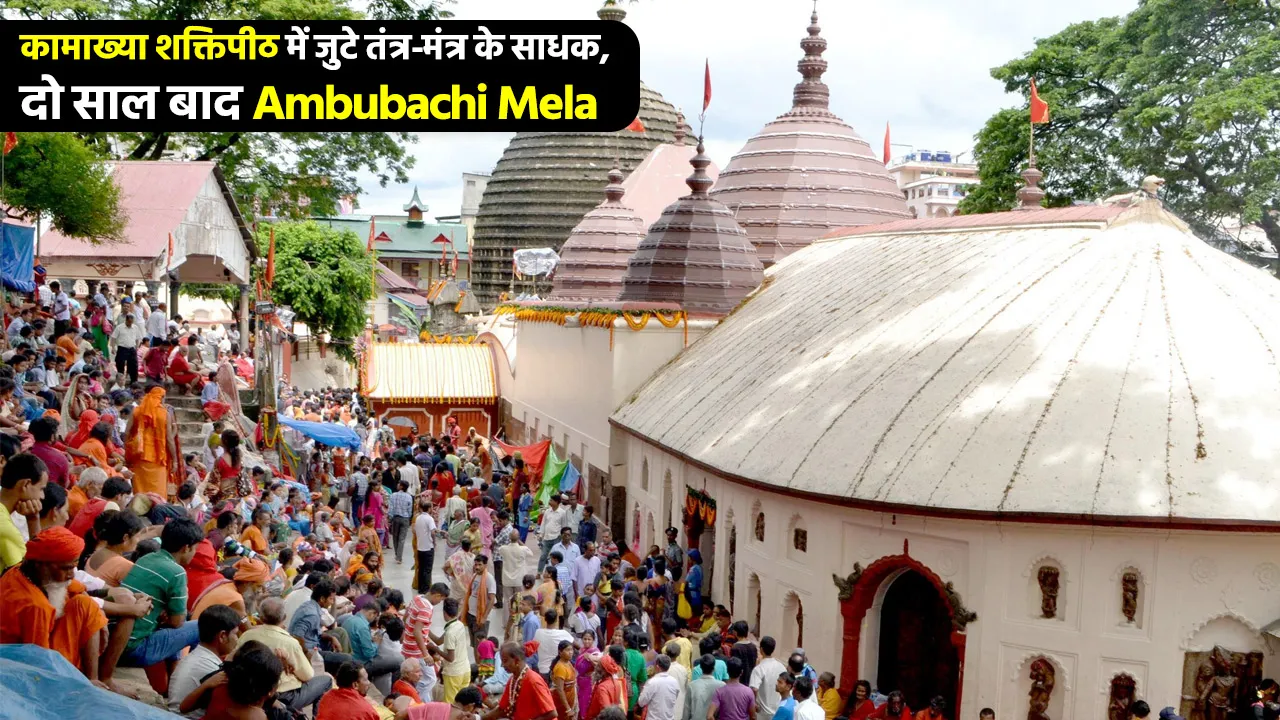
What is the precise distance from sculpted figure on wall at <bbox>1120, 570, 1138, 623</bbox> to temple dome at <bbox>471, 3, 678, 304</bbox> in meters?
33.6

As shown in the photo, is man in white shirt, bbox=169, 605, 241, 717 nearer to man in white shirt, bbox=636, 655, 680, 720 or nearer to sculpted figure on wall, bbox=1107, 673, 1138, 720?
man in white shirt, bbox=636, 655, 680, 720

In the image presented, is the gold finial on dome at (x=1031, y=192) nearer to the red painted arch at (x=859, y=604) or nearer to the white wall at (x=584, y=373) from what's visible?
the white wall at (x=584, y=373)

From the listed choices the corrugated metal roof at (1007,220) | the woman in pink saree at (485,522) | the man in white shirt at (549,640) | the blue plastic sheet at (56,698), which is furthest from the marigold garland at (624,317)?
the blue plastic sheet at (56,698)

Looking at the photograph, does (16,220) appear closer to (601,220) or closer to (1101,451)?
(601,220)

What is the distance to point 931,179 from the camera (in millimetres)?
101312

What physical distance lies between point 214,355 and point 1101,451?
22290 mm

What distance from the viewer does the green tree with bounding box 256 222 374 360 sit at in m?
45.7

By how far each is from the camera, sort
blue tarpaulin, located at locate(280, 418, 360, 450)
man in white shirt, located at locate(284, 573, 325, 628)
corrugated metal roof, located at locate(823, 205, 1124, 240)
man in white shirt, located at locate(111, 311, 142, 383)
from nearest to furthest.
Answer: man in white shirt, located at locate(284, 573, 325, 628), corrugated metal roof, located at locate(823, 205, 1124, 240), man in white shirt, located at locate(111, 311, 142, 383), blue tarpaulin, located at locate(280, 418, 360, 450)

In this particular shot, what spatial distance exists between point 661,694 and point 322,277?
38.4m

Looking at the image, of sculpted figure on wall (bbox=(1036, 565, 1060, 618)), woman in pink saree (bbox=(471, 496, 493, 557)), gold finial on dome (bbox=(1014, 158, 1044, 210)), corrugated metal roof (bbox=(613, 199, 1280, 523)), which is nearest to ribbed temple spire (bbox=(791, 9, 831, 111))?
gold finial on dome (bbox=(1014, 158, 1044, 210))

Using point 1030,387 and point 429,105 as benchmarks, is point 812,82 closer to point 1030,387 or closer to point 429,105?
point 1030,387

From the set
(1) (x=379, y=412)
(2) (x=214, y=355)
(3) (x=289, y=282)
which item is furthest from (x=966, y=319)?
(3) (x=289, y=282)

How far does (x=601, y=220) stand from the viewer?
3114 cm

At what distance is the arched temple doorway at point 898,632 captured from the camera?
13.1 metres
